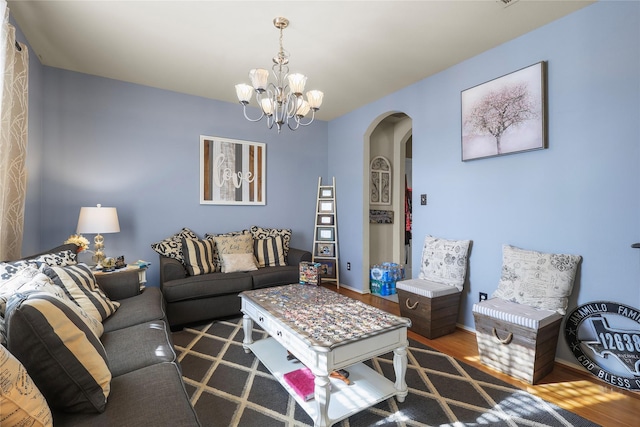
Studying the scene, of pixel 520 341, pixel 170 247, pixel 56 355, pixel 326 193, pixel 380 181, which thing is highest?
pixel 380 181

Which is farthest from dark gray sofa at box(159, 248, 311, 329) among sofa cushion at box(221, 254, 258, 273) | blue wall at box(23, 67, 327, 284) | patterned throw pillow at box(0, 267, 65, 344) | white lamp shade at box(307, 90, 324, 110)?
white lamp shade at box(307, 90, 324, 110)

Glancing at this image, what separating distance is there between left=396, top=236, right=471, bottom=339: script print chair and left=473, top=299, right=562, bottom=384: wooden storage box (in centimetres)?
48

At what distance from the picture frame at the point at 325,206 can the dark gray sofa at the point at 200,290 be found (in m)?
1.69

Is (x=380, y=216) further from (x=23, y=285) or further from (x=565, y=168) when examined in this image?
(x=23, y=285)

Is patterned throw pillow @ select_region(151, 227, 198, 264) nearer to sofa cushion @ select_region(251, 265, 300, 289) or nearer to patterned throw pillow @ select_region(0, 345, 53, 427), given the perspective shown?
sofa cushion @ select_region(251, 265, 300, 289)

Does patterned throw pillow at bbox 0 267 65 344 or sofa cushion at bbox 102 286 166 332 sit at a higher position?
patterned throw pillow at bbox 0 267 65 344

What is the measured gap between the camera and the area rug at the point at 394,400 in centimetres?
163

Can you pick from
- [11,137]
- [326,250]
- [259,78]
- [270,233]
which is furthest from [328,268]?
[11,137]

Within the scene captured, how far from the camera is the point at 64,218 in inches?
125

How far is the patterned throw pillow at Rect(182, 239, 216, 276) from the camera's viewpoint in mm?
3229

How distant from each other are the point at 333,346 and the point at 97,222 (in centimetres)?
261

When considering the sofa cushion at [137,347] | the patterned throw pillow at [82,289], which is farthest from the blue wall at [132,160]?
the sofa cushion at [137,347]

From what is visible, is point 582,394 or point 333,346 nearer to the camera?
point 333,346

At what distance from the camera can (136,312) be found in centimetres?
205
